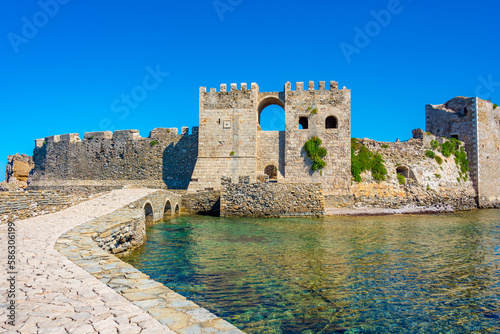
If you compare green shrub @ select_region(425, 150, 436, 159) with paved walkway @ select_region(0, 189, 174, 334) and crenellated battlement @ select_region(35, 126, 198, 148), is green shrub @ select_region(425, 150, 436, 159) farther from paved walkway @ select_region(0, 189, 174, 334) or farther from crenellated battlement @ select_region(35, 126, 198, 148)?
paved walkway @ select_region(0, 189, 174, 334)

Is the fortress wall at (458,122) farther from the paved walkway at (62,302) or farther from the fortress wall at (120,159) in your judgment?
the paved walkway at (62,302)

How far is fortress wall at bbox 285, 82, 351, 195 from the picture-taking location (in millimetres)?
21812

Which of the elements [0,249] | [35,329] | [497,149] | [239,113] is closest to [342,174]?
[239,113]

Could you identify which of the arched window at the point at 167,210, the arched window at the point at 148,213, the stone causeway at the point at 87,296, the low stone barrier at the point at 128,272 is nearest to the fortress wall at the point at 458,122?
the arched window at the point at 167,210

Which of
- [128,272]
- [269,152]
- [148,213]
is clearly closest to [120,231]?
[128,272]

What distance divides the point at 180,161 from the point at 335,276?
18.8 m

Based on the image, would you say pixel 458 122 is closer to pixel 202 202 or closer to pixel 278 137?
pixel 278 137

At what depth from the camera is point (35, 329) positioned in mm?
3252

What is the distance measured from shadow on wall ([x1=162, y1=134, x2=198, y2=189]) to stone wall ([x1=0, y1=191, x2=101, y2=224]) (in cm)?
1084

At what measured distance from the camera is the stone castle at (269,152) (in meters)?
21.9

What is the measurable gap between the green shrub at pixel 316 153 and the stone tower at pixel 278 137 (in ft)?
0.89

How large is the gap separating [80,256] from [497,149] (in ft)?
101

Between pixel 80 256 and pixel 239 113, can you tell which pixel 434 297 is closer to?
pixel 80 256

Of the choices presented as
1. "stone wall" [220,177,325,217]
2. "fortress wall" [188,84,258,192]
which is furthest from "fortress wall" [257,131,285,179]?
"stone wall" [220,177,325,217]
